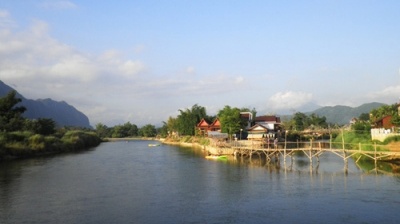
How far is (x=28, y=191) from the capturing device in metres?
26.0

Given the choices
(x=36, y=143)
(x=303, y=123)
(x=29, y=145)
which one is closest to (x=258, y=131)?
(x=36, y=143)

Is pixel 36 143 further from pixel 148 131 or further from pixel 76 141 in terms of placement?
pixel 148 131

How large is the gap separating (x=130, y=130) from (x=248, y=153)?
4289 inches

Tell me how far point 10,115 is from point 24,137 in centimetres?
874

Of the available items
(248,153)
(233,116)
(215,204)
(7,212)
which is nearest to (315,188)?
(215,204)

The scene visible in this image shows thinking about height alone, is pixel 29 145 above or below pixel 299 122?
below

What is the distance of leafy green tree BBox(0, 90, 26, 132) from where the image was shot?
57469 millimetres

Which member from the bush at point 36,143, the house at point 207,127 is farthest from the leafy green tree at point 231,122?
the bush at point 36,143

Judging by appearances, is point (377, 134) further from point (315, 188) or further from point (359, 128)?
point (359, 128)

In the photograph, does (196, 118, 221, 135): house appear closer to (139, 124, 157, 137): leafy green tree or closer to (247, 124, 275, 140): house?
(247, 124, 275, 140): house

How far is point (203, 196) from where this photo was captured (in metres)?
24.0


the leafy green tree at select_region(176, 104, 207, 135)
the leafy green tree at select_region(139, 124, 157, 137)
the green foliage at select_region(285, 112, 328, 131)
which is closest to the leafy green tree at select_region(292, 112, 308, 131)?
the green foliage at select_region(285, 112, 328, 131)

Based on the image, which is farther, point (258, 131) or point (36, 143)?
point (258, 131)

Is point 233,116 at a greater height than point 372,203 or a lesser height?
greater
